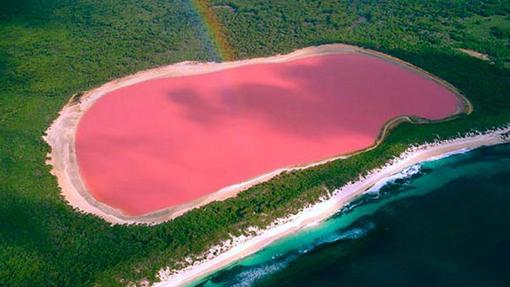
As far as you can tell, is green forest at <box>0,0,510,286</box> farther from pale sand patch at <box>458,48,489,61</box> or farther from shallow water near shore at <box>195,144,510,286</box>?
shallow water near shore at <box>195,144,510,286</box>

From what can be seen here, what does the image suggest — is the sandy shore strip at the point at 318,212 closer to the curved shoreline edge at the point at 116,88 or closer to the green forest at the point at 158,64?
the green forest at the point at 158,64

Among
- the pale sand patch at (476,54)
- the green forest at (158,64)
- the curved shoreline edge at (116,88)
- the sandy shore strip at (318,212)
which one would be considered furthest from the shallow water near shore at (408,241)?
the pale sand patch at (476,54)

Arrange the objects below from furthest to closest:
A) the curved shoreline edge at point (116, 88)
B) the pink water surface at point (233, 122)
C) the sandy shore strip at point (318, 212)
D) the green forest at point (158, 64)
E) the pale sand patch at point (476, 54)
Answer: the pale sand patch at point (476, 54) → the pink water surface at point (233, 122) → the curved shoreline edge at point (116, 88) → the sandy shore strip at point (318, 212) → the green forest at point (158, 64)

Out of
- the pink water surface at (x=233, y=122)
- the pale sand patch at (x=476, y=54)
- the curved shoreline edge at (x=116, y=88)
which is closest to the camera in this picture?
the curved shoreline edge at (x=116, y=88)

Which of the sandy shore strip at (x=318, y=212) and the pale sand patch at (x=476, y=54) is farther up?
the pale sand patch at (x=476, y=54)

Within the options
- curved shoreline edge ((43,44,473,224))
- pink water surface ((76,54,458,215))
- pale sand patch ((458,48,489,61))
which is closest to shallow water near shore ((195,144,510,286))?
curved shoreline edge ((43,44,473,224))

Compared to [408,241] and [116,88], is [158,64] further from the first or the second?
[408,241]

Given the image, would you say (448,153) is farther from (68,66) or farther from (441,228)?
(68,66)
